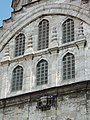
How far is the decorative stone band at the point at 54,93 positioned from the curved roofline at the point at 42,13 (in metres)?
3.72

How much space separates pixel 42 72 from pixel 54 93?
1792 millimetres

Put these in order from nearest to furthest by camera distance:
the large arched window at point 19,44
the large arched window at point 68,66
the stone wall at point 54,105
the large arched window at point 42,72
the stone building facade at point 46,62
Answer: the stone wall at point 54,105
the stone building facade at point 46,62
the large arched window at point 68,66
the large arched window at point 42,72
the large arched window at point 19,44

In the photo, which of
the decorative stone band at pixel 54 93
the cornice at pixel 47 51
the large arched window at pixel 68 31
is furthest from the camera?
the large arched window at pixel 68 31

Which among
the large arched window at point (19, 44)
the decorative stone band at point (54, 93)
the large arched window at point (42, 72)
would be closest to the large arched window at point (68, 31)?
the large arched window at point (42, 72)

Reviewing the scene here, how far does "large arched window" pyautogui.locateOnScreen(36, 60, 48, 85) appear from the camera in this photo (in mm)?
20750

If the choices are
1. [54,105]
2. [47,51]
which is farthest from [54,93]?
[47,51]

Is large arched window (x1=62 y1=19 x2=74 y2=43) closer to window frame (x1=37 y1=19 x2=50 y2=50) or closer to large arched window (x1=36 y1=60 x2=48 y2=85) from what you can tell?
window frame (x1=37 y1=19 x2=50 y2=50)

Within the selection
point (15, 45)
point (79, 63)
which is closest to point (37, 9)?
point (15, 45)

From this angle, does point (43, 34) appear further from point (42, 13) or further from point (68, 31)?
point (68, 31)

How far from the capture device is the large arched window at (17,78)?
21411 mm

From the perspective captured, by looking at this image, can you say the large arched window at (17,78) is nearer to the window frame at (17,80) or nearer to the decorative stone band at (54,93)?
the window frame at (17,80)

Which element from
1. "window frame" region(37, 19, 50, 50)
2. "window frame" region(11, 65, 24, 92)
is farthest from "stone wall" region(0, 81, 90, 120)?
"window frame" region(37, 19, 50, 50)

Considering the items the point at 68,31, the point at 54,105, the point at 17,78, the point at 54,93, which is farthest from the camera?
the point at 17,78

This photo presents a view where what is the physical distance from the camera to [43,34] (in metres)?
22.3
